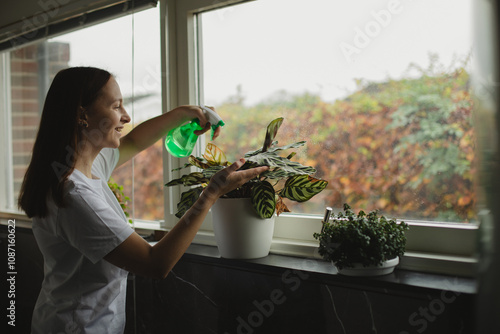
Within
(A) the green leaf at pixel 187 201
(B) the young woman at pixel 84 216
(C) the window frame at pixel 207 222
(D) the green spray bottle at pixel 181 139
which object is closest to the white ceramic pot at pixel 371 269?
(C) the window frame at pixel 207 222

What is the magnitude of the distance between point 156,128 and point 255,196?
41cm

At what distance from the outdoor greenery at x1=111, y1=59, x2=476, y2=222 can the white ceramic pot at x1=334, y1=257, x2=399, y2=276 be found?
196mm

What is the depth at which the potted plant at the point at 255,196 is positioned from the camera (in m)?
1.16

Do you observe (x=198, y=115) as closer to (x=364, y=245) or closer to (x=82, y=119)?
(x=82, y=119)

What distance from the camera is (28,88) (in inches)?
91.4

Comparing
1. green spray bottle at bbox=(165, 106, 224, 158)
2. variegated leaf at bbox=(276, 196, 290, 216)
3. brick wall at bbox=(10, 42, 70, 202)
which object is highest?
brick wall at bbox=(10, 42, 70, 202)

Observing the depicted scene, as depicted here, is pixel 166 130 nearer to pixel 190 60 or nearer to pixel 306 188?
pixel 190 60

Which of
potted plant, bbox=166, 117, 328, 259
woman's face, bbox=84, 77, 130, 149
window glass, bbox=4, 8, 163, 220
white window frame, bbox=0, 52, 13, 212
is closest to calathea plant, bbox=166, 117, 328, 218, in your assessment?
potted plant, bbox=166, 117, 328, 259

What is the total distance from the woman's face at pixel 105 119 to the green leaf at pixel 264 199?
0.40 metres

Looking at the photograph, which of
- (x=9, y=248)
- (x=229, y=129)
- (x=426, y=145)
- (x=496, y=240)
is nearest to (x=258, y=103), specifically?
(x=229, y=129)

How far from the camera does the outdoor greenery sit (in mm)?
1120

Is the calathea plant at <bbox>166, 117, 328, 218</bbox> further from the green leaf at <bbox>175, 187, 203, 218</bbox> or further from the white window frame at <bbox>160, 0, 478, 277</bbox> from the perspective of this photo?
the white window frame at <bbox>160, 0, 478, 277</bbox>

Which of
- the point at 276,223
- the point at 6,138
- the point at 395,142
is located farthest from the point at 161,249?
the point at 6,138

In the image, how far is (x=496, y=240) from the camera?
69cm
